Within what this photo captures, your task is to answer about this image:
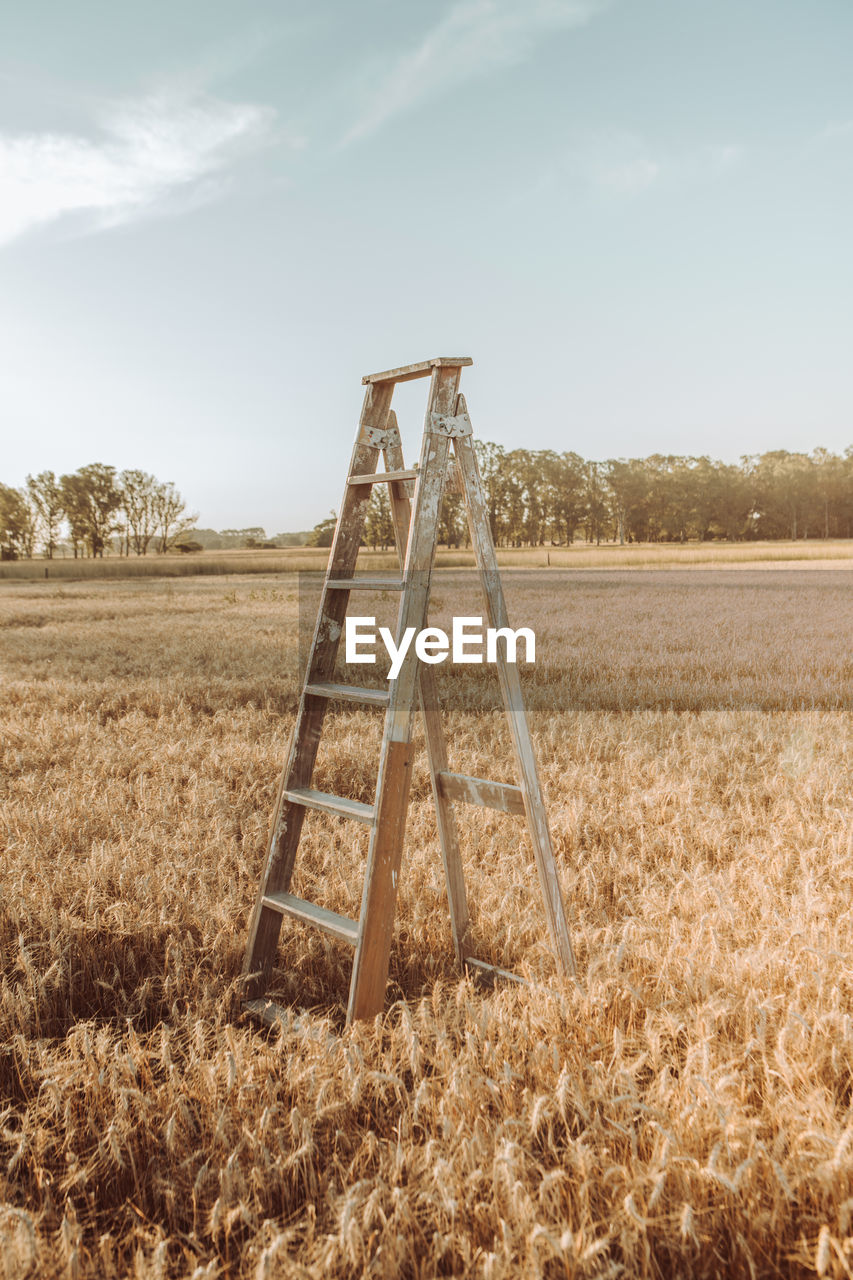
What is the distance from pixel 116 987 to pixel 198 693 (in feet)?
20.7

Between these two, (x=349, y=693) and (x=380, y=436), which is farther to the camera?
(x=380, y=436)

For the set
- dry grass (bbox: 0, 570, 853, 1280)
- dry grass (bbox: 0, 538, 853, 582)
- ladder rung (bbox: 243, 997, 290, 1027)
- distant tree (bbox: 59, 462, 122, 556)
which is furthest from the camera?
distant tree (bbox: 59, 462, 122, 556)

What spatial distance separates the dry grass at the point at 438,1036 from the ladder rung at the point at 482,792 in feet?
2.35

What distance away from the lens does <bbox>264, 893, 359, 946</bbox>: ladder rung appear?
3.19 m

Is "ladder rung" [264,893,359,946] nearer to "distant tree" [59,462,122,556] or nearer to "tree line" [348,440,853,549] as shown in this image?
"tree line" [348,440,853,549]

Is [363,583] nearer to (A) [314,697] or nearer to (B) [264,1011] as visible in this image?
(A) [314,697]

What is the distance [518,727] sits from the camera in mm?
3328

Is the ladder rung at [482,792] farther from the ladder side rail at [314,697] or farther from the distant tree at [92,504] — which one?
the distant tree at [92,504]

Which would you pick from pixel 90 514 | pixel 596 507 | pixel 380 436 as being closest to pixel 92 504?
pixel 90 514

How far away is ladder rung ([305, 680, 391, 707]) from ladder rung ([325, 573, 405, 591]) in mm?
463

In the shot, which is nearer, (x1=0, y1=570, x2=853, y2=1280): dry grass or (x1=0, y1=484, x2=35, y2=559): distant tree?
(x1=0, y1=570, x2=853, y2=1280): dry grass

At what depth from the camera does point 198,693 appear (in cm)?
951

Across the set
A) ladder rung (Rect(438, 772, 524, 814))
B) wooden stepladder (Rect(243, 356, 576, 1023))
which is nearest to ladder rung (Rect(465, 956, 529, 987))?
A: wooden stepladder (Rect(243, 356, 576, 1023))

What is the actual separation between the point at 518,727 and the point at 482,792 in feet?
1.29
